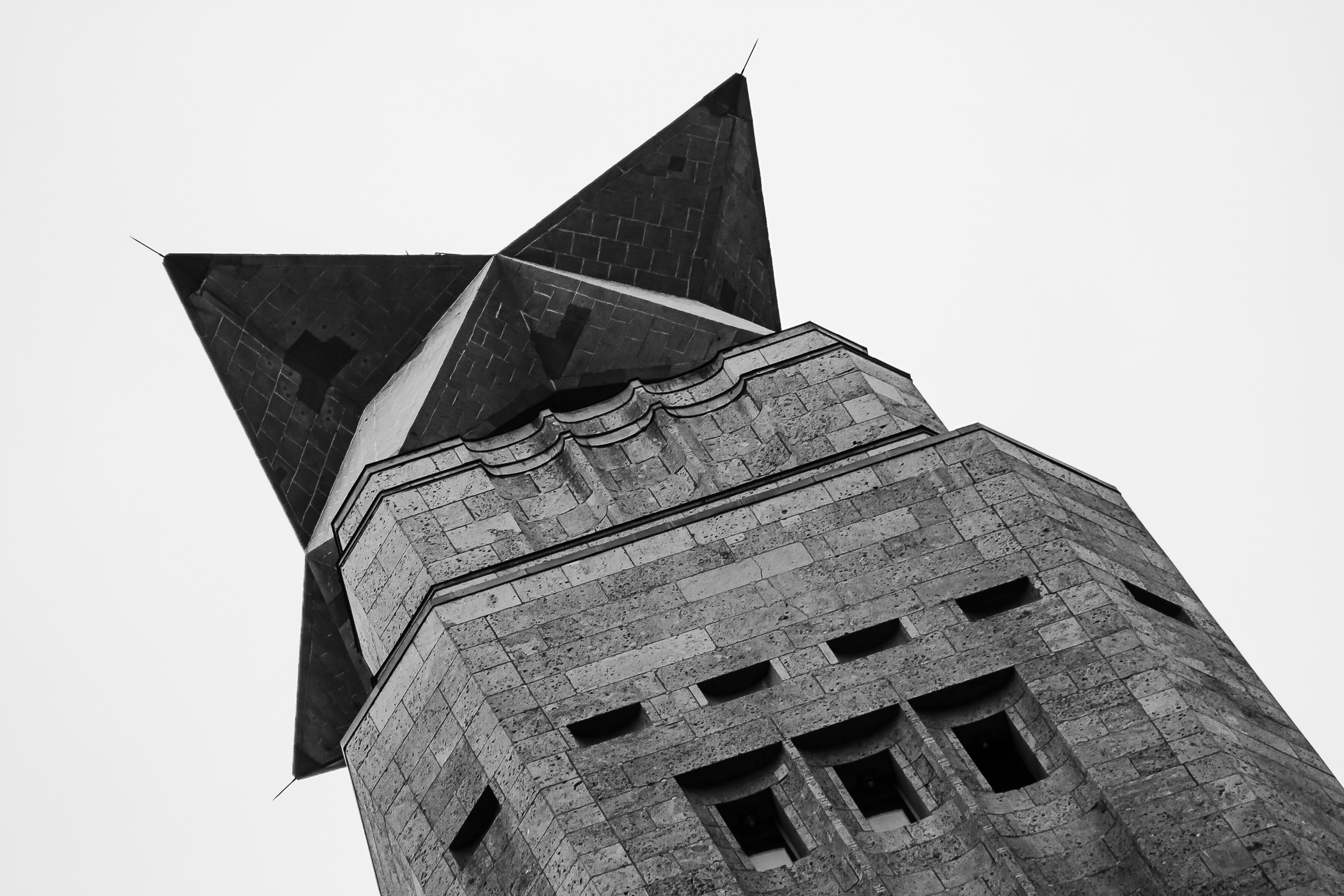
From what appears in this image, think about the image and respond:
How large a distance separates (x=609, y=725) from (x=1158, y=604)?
8378 mm

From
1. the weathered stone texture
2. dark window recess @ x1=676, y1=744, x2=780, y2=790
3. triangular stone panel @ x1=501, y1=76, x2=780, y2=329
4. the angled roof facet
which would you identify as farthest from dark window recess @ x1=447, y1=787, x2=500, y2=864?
triangular stone panel @ x1=501, y1=76, x2=780, y2=329

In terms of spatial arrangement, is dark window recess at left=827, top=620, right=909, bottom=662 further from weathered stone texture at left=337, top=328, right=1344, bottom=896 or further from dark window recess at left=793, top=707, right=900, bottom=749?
dark window recess at left=793, top=707, right=900, bottom=749

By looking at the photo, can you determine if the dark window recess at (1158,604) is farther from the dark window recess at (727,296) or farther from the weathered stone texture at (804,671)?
the dark window recess at (727,296)

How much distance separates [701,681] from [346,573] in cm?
845

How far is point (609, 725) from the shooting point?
37719mm

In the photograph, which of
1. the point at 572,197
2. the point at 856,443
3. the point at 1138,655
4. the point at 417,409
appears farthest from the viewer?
the point at 572,197

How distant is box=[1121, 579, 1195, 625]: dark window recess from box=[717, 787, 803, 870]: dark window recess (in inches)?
255

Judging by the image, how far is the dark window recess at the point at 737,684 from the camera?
3806 cm

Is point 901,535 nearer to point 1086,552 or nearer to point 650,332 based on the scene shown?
point 1086,552

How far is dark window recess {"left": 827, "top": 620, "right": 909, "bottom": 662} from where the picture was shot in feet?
126

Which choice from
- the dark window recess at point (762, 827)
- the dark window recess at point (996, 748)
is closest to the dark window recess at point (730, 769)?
the dark window recess at point (762, 827)

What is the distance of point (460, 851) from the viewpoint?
123ft

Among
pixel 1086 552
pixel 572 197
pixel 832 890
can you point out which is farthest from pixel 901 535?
pixel 572 197

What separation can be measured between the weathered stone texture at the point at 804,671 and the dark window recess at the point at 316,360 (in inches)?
210
